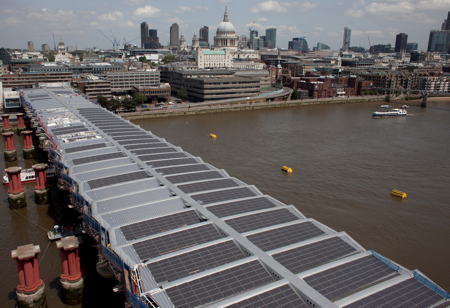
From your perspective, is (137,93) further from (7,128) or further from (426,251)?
(426,251)

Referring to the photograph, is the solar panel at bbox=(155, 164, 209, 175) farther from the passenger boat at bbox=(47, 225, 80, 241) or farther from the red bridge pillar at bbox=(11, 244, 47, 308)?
the red bridge pillar at bbox=(11, 244, 47, 308)

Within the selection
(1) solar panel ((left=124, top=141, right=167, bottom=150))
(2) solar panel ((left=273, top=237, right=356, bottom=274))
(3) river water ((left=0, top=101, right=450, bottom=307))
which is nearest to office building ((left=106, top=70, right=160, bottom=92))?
(3) river water ((left=0, top=101, right=450, bottom=307))

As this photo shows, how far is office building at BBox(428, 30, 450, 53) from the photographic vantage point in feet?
526

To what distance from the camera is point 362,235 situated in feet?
38.3

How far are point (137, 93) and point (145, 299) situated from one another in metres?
31.4

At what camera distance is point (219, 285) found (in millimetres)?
6086

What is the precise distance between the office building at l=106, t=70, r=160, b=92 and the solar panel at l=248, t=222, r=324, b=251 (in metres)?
35.0

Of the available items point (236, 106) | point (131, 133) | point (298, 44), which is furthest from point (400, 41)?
point (131, 133)

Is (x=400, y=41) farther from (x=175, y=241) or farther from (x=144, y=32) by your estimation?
(x=175, y=241)

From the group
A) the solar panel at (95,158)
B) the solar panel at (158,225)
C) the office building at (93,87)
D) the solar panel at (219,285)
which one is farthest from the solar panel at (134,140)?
the office building at (93,87)

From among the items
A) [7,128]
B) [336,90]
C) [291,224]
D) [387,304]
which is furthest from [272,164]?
[336,90]

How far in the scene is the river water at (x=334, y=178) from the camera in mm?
10586

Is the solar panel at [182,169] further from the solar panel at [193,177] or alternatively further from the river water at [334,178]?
the river water at [334,178]

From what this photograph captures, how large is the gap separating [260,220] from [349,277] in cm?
250
